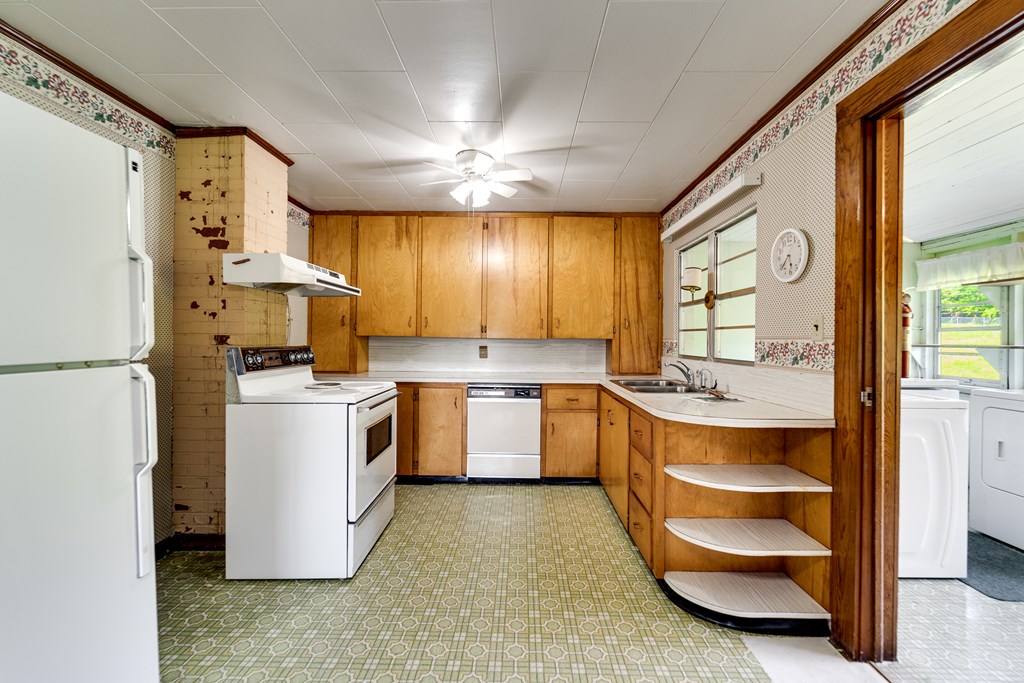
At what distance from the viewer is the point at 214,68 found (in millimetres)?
1855

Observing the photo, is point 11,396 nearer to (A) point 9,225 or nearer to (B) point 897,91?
(A) point 9,225

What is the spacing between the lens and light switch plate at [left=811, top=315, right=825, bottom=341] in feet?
5.81

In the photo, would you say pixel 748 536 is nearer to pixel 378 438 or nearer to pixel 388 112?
pixel 378 438

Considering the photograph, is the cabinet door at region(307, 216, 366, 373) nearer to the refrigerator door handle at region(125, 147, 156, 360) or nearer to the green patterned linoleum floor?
the green patterned linoleum floor

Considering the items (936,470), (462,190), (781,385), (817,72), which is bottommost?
(936,470)

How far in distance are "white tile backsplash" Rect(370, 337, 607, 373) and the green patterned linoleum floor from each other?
6.09 feet

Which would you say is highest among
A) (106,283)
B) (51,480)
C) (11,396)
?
(106,283)

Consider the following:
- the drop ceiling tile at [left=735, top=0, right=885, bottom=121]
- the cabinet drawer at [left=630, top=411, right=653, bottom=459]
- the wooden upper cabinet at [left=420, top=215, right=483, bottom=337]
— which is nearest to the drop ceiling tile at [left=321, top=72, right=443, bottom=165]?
the wooden upper cabinet at [left=420, top=215, right=483, bottom=337]

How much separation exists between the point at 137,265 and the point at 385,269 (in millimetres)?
2708

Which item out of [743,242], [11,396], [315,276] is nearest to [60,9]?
[315,276]

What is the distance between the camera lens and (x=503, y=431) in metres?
3.50

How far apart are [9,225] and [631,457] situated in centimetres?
261

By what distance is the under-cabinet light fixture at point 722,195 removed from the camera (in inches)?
88.1

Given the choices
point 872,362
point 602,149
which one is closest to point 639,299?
point 602,149
